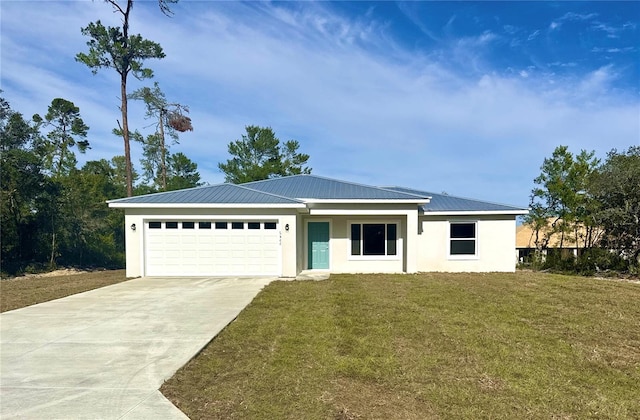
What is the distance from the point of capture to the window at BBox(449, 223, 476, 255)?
53.9ft

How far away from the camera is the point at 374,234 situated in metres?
16.3

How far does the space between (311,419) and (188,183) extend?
3475 centimetres

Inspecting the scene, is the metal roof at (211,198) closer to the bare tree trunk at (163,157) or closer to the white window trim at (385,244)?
the white window trim at (385,244)

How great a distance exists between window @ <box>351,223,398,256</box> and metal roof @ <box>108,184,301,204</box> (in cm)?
348

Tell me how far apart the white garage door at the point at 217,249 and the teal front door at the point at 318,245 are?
97.1 inches

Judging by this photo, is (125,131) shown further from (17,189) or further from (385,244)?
(385,244)

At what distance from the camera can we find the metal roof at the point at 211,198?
46.4 ft

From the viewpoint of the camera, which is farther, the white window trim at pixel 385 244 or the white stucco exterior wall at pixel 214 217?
the white window trim at pixel 385 244

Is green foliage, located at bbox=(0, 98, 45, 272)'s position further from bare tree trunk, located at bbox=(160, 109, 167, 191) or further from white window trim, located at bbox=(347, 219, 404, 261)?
white window trim, located at bbox=(347, 219, 404, 261)

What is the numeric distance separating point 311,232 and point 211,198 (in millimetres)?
4436

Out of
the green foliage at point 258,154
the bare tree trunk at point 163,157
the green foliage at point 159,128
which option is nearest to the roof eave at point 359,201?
the green foliage at point 159,128

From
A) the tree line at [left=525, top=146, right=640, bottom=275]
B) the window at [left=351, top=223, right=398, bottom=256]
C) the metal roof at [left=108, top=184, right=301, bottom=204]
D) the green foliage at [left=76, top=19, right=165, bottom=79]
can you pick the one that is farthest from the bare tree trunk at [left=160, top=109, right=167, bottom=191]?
the tree line at [left=525, top=146, right=640, bottom=275]

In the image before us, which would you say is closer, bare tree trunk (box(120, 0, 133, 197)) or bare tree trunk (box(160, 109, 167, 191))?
bare tree trunk (box(120, 0, 133, 197))

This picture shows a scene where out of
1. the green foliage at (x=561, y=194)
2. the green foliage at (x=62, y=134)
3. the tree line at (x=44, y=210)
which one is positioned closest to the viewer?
the tree line at (x=44, y=210)
